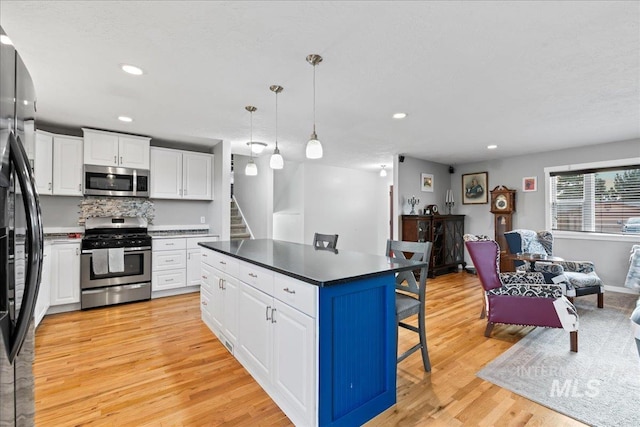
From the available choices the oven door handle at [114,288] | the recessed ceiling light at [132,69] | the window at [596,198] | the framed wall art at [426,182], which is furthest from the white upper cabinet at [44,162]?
the window at [596,198]

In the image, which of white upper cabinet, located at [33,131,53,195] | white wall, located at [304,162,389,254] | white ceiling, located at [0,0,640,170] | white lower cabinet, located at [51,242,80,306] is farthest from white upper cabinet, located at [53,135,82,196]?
white wall, located at [304,162,389,254]

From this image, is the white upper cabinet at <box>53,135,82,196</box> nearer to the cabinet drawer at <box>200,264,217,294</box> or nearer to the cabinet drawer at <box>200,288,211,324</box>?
the cabinet drawer at <box>200,264,217,294</box>

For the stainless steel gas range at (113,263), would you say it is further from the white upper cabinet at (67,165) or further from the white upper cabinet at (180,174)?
the white upper cabinet at (180,174)

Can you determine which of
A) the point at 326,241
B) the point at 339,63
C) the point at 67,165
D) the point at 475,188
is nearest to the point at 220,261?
the point at 326,241

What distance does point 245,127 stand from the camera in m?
3.89

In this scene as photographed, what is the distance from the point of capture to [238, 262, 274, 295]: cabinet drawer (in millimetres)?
1958

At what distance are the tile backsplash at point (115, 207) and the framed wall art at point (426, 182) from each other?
5001mm

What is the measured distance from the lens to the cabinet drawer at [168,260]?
4.23m

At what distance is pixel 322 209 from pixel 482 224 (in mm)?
3446

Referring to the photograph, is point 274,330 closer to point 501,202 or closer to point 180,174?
point 180,174

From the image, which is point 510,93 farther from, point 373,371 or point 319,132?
point 373,371

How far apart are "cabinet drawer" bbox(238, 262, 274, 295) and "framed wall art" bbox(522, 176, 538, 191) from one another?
18.3ft

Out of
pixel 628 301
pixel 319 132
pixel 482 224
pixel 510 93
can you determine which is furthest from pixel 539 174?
pixel 319 132

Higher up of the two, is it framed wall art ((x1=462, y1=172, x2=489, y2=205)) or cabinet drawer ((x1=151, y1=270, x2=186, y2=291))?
framed wall art ((x1=462, y1=172, x2=489, y2=205))
